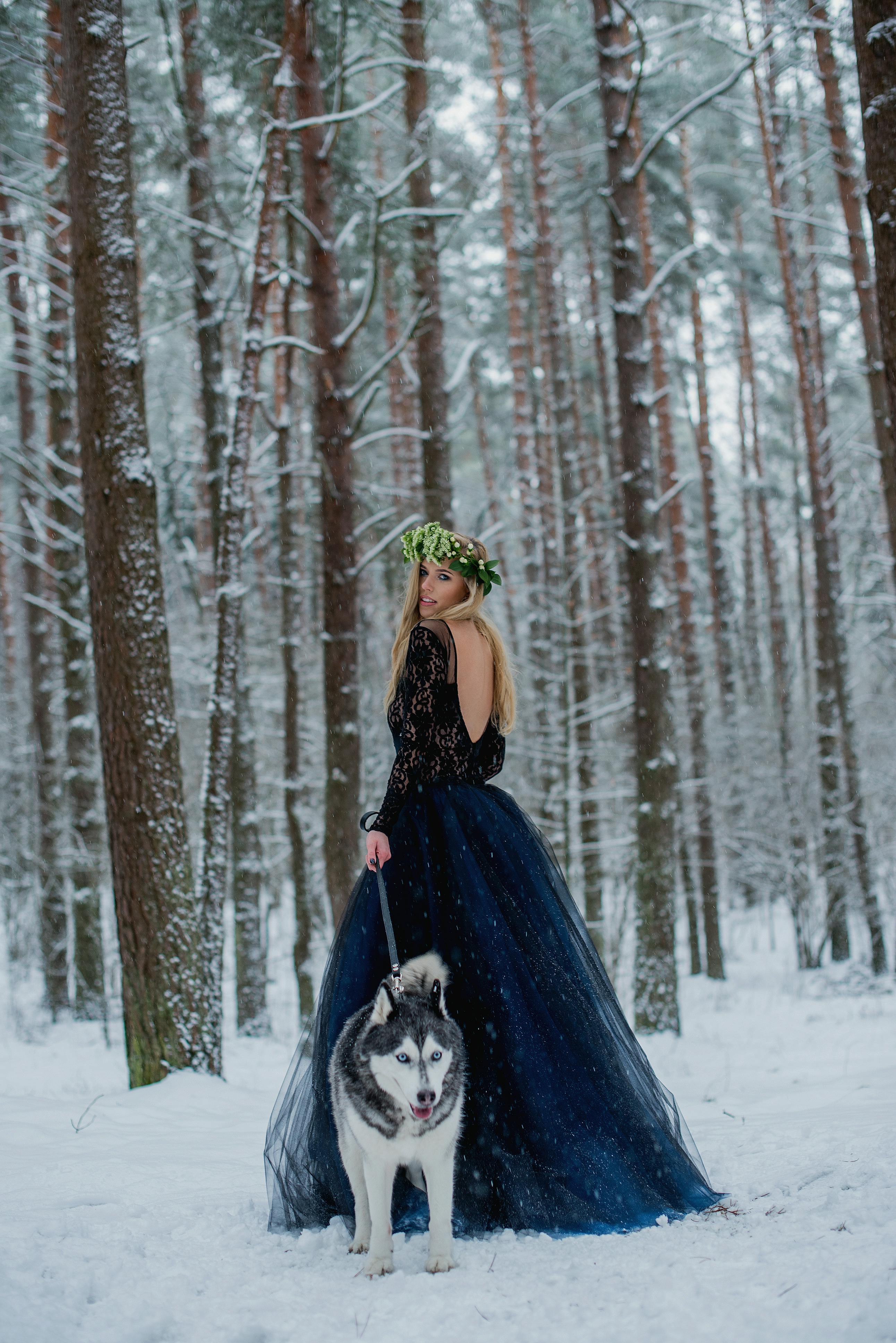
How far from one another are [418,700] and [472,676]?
23 cm

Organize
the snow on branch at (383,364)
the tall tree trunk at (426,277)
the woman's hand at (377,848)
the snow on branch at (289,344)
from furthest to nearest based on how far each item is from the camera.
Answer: the tall tree trunk at (426,277)
the snow on branch at (383,364)
the snow on branch at (289,344)
the woman's hand at (377,848)

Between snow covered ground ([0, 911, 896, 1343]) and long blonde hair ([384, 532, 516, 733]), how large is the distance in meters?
1.81

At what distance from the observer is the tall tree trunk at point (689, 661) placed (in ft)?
48.0

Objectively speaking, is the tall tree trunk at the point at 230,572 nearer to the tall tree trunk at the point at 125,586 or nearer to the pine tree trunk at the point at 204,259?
the tall tree trunk at the point at 125,586

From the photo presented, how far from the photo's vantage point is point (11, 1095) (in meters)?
5.55

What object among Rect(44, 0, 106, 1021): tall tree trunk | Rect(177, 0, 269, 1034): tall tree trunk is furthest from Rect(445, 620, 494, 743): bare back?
Rect(44, 0, 106, 1021): tall tree trunk

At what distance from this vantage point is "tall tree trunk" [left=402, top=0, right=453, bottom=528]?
32.9 ft

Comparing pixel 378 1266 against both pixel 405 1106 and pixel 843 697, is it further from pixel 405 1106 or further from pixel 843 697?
pixel 843 697

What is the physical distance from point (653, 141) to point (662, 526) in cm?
1311

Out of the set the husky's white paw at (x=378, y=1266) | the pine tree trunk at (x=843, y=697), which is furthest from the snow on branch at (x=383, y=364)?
the pine tree trunk at (x=843, y=697)

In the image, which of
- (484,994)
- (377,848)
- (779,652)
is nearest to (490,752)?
(377,848)

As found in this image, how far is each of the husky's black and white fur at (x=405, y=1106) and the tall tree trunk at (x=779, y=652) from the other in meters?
13.2

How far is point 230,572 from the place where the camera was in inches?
292

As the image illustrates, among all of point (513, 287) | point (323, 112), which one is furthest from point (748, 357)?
point (323, 112)
